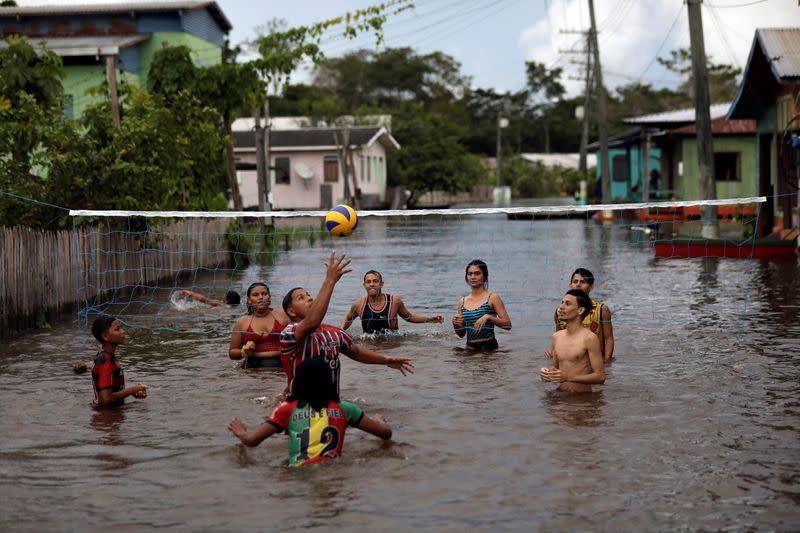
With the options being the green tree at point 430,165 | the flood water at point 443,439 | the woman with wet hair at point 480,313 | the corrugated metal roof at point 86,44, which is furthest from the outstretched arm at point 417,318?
the green tree at point 430,165

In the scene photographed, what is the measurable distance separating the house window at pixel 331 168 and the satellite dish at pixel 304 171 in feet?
3.58

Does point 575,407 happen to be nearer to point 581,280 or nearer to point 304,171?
point 581,280

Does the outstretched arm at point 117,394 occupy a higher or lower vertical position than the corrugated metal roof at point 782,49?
lower

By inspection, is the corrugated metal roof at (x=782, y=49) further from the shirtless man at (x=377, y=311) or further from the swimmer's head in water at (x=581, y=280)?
the swimmer's head in water at (x=581, y=280)

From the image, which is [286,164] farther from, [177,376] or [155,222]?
[177,376]

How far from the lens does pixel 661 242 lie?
26.1 m

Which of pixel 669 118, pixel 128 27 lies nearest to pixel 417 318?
pixel 669 118

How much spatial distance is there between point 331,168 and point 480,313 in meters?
51.3

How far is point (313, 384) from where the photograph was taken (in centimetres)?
784

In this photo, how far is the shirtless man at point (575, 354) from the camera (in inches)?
404

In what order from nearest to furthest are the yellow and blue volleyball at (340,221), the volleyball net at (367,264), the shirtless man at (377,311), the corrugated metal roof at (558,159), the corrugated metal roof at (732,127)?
the yellow and blue volleyball at (340,221)
the shirtless man at (377,311)
the volleyball net at (367,264)
the corrugated metal roof at (732,127)
the corrugated metal roof at (558,159)

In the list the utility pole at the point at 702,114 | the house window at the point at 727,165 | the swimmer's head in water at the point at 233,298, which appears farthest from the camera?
the house window at the point at 727,165

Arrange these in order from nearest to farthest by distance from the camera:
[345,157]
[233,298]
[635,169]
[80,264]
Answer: [80,264] < [233,298] < [345,157] < [635,169]

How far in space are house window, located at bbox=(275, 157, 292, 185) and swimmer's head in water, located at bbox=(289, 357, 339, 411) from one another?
5626cm
